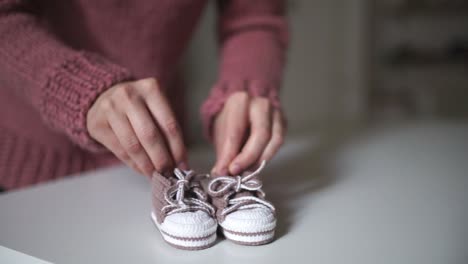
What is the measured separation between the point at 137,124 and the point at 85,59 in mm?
120

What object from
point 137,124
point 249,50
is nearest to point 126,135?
point 137,124

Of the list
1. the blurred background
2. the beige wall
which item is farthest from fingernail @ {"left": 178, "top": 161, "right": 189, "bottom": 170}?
the blurred background

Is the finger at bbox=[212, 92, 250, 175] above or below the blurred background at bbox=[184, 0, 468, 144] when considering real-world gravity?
above

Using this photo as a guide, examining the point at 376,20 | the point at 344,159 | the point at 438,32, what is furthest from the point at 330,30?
the point at 344,159

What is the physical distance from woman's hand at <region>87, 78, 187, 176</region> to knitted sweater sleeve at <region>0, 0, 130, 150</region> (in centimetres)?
2

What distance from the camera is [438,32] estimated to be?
98.6 inches

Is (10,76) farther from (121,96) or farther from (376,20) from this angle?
(376,20)

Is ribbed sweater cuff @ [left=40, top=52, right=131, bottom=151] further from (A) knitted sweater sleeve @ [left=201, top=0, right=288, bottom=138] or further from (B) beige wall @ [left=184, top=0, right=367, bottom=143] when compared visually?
(B) beige wall @ [left=184, top=0, right=367, bottom=143]

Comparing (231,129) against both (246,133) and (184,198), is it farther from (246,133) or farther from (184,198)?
(184,198)

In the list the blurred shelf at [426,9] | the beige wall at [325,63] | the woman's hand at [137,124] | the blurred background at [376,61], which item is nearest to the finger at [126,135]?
the woman's hand at [137,124]

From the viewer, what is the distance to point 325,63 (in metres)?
2.31

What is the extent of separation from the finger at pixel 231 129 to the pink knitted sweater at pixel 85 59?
0.10 feet

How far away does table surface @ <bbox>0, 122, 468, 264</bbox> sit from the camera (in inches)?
16.2

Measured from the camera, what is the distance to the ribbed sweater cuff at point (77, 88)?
0.50m
